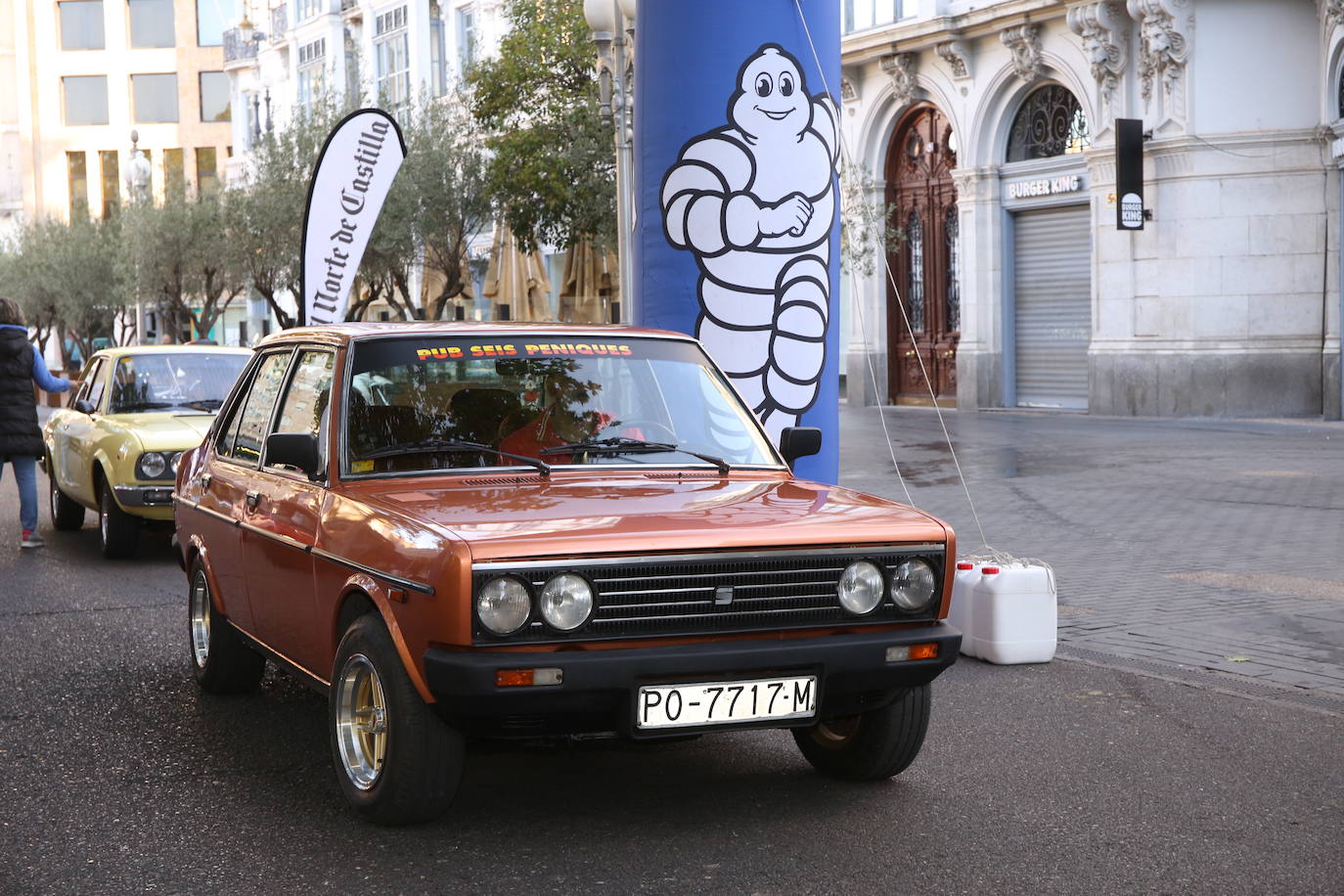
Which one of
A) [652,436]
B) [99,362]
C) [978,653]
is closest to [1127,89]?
[99,362]

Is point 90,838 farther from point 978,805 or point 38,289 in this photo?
point 38,289

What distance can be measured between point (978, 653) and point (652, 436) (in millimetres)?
2587

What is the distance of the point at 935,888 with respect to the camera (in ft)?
14.6

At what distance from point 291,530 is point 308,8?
53102 mm

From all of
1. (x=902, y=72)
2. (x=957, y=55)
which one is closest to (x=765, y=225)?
(x=957, y=55)

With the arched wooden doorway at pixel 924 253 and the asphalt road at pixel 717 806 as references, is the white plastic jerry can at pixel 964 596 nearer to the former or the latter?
the asphalt road at pixel 717 806

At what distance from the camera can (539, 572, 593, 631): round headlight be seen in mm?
4605

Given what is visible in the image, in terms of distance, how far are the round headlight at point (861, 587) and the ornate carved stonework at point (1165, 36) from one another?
72.9 feet

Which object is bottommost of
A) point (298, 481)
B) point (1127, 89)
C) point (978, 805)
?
point (978, 805)

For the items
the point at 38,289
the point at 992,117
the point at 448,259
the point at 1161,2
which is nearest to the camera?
the point at 1161,2

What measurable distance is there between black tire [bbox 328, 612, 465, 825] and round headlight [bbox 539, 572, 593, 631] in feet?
1.50

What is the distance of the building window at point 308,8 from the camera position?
54.1 m

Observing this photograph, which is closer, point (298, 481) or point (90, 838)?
point (90, 838)

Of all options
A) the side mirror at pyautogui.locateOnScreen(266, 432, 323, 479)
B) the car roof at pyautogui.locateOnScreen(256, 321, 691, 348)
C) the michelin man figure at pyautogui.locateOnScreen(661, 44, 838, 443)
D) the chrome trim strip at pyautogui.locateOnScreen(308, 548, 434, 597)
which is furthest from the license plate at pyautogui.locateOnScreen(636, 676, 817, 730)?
the michelin man figure at pyautogui.locateOnScreen(661, 44, 838, 443)
